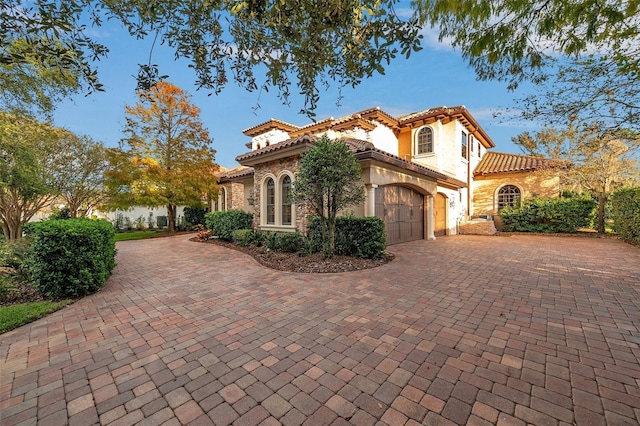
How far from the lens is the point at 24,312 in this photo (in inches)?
162

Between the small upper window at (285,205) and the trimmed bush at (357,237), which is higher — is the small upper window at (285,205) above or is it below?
above

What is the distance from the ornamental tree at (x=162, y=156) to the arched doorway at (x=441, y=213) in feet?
46.9

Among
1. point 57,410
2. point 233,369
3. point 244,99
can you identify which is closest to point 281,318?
point 233,369

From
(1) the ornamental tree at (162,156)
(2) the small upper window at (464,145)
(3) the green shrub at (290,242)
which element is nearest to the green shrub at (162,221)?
(1) the ornamental tree at (162,156)

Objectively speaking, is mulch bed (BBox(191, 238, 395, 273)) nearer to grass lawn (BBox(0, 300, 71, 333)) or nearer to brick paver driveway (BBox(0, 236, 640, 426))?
brick paver driveway (BBox(0, 236, 640, 426))

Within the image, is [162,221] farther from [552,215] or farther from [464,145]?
[552,215]

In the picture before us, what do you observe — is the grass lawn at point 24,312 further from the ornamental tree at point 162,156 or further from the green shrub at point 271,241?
the ornamental tree at point 162,156

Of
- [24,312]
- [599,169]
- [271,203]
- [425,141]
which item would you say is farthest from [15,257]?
[599,169]

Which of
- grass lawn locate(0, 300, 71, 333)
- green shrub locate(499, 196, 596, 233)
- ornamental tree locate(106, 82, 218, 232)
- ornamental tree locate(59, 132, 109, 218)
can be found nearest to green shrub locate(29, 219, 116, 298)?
grass lawn locate(0, 300, 71, 333)

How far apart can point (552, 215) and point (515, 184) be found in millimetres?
3251

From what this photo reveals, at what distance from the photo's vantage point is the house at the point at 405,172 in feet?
33.2

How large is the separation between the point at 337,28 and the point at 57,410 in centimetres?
473

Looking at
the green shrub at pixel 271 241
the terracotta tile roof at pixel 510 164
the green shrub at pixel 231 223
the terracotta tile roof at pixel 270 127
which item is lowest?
the green shrub at pixel 271 241

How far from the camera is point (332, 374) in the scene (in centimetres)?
258
